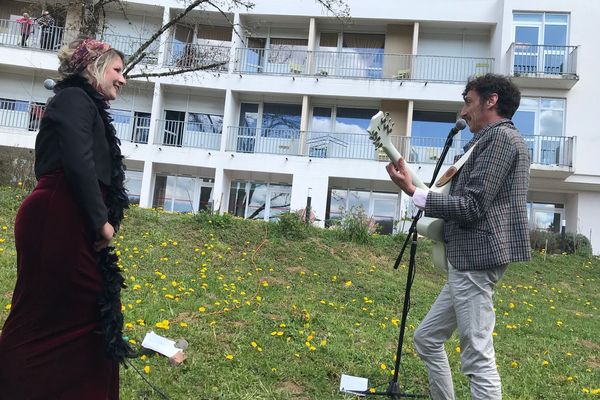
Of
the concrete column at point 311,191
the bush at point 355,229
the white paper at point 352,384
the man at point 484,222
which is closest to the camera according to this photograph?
the man at point 484,222

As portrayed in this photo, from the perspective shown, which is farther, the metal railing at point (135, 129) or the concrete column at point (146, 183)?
the metal railing at point (135, 129)

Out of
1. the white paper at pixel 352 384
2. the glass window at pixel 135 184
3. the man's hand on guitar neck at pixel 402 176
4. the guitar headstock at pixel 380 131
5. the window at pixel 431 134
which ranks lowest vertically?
the white paper at pixel 352 384

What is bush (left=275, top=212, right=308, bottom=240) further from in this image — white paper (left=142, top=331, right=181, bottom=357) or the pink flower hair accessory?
the pink flower hair accessory

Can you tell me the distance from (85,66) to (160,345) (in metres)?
2.28

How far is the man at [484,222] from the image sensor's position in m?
2.44

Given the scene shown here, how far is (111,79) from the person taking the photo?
2.43 m

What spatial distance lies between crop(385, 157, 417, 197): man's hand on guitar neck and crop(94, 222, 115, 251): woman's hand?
1.47m

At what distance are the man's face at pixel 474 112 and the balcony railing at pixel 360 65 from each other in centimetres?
1677

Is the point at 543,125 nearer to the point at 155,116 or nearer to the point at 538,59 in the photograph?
the point at 538,59

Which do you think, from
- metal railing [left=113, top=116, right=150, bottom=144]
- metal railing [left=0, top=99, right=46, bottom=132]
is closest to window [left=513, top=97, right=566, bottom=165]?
metal railing [left=113, top=116, right=150, bottom=144]

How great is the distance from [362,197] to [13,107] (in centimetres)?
1514

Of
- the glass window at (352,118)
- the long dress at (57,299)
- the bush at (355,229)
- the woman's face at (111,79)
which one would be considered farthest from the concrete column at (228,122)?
the long dress at (57,299)

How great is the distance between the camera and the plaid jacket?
244 cm

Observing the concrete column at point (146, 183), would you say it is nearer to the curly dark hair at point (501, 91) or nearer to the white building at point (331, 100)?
the white building at point (331, 100)
